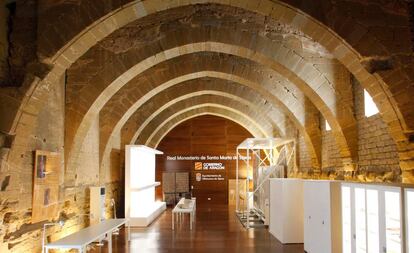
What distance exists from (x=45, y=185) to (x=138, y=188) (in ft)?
17.3

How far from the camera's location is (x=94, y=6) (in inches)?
234

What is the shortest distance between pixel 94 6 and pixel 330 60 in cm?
519

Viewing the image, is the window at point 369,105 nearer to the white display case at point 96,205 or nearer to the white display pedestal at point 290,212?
the white display pedestal at point 290,212

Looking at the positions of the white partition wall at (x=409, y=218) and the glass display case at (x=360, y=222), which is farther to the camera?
the glass display case at (x=360, y=222)

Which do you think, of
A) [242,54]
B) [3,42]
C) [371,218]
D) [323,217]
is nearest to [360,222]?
[371,218]

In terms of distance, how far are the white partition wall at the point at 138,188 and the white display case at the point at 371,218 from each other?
18.9 ft

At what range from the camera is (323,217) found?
290 inches

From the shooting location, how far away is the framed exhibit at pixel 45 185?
696cm

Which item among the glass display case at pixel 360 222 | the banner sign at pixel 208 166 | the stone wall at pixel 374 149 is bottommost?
the glass display case at pixel 360 222

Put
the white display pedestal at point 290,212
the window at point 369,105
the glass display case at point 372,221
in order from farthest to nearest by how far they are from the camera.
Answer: the white display pedestal at point 290,212, the window at point 369,105, the glass display case at point 372,221

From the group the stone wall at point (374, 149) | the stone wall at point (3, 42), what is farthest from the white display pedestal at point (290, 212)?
the stone wall at point (3, 42)

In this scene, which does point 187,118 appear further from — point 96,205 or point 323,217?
point 323,217

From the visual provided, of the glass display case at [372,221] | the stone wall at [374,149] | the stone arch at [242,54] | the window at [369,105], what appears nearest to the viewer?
the glass display case at [372,221]

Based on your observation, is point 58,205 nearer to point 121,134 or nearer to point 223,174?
point 121,134
